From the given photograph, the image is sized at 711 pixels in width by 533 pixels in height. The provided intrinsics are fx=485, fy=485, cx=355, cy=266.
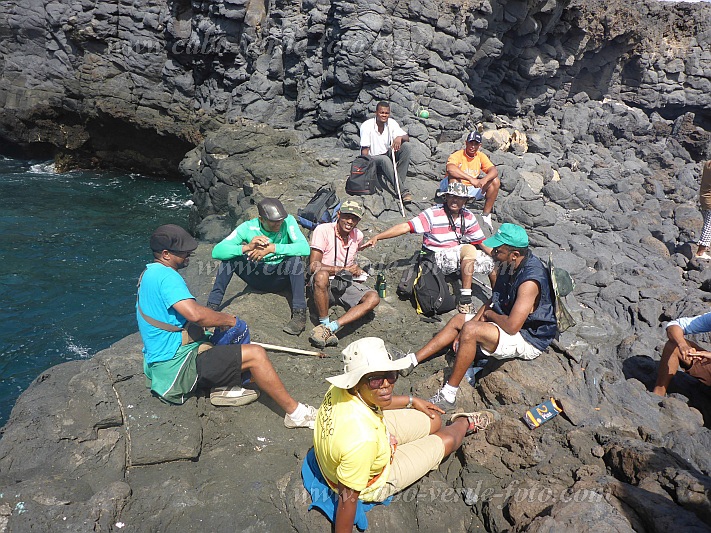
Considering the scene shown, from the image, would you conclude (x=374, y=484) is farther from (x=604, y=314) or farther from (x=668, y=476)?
(x=604, y=314)

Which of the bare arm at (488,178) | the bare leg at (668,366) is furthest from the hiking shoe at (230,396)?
the bare arm at (488,178)

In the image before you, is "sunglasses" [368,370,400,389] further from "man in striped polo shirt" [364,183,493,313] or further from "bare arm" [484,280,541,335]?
"man in striped polo shirt" [364,183,493,313]

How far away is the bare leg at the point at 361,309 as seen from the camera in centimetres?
602

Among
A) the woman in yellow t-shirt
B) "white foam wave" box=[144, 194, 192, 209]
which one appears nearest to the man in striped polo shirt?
the woman in yellow t-shirt

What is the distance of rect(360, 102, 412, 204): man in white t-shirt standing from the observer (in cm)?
1004

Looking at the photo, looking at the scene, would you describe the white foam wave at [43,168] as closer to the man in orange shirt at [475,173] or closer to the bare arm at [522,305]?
the man in orange shirt at [475,173]

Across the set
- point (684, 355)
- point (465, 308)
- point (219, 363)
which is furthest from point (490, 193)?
point (219, 363)

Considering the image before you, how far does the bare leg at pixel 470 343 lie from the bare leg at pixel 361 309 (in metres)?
1.50

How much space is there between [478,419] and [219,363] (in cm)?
248

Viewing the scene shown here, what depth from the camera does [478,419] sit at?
4.58m

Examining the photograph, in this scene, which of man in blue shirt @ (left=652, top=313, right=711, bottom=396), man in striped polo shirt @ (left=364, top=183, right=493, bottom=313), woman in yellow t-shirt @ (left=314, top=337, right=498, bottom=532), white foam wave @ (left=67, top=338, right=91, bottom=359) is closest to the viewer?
woman in yellow t-shirt @ (left=314, top=337, right=498, bottom=532)

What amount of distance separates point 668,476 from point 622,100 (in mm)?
19833

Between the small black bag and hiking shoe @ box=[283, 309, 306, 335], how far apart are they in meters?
0.50

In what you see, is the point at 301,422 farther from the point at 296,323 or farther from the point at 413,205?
the point at 413,205
